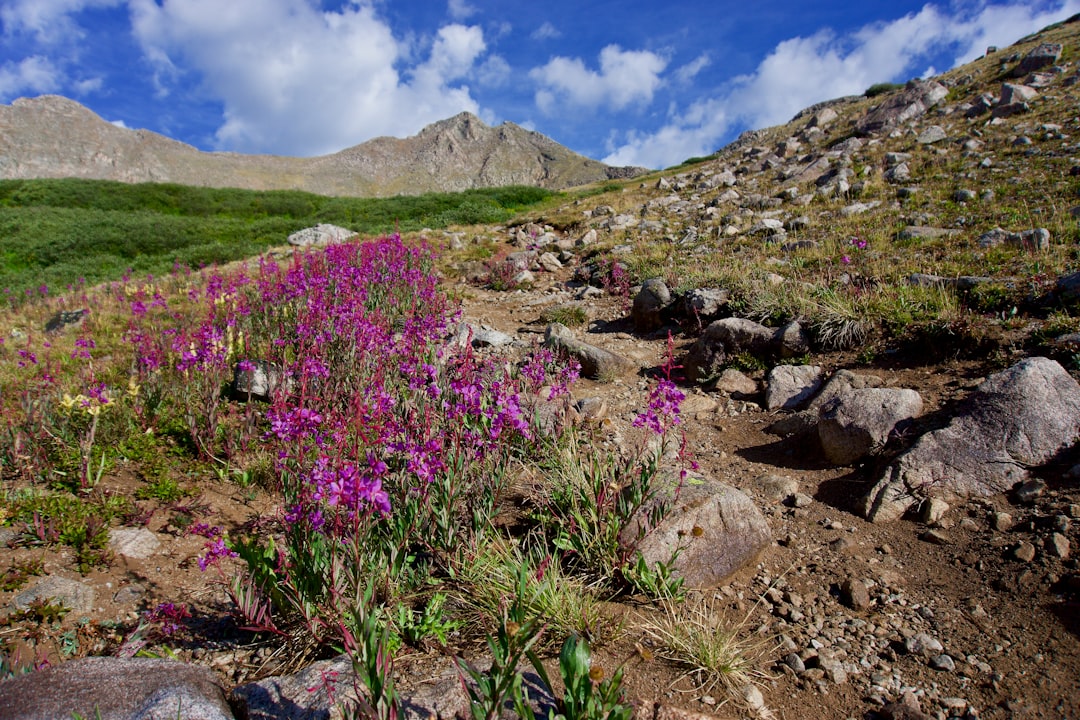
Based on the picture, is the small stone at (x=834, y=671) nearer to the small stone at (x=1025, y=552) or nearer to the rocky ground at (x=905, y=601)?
the rocky ground at (x=905, y=601)

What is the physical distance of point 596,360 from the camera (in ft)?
21.6

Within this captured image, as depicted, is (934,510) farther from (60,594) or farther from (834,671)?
(60,594)

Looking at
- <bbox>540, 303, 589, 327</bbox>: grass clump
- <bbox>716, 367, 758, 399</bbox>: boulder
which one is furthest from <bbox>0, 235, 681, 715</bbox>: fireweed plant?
<bbox>540, 303, 589, 327</bbox>: grass clump

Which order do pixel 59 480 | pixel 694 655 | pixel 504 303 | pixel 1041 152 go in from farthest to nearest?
pixel 1041 152
pixel 504 303
pixel 59 480
pixel 694 655

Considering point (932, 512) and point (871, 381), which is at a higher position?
point (871, 381)

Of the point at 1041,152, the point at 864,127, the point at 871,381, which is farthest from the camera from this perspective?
the point at 864,127

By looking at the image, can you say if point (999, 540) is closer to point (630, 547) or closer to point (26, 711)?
point (630, 547)

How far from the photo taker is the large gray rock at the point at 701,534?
324 centimetres

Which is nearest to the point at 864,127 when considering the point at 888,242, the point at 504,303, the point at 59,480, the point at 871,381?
the point at 888,242

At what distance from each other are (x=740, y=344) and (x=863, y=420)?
210cm

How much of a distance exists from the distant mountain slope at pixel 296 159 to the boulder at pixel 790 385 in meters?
68.7

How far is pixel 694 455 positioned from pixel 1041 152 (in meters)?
13.9

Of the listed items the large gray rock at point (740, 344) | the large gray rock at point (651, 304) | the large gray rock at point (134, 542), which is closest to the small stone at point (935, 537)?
the large gray rock at point (740, 344)

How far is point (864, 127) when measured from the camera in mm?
20406
